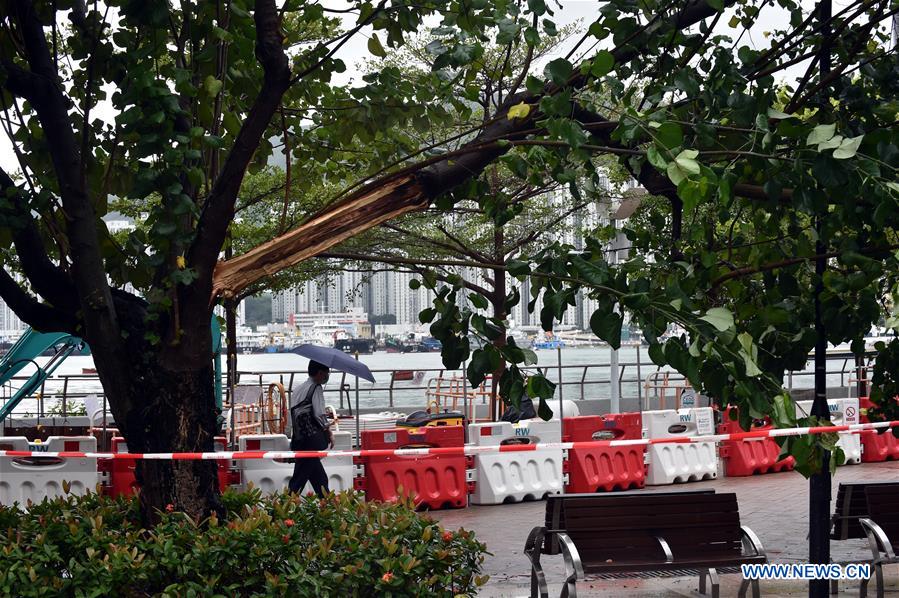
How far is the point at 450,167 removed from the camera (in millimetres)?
6688

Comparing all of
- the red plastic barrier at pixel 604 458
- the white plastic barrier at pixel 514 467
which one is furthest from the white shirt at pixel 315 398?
the red plastic barrier at pixel 604 458

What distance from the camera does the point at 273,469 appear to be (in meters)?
14.4

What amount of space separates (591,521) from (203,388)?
306 cm

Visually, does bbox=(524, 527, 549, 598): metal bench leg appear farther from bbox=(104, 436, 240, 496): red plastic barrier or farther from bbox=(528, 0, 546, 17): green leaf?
bbox=(104, 436, 240, 496): red plastic barrier

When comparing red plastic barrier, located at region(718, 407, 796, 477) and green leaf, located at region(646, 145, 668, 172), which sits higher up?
green leaf, located at region(646, 145, 668, 172)

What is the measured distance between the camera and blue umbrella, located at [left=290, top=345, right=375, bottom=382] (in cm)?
1509

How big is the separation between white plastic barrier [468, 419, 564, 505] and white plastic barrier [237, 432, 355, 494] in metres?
2.02

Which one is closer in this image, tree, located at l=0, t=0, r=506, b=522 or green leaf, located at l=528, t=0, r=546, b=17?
green leaf, located at l=528, t=0, r=546, b=17

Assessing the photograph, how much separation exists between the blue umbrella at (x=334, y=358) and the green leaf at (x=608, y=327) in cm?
1037

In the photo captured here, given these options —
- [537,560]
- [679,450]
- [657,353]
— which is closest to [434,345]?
[537,560]

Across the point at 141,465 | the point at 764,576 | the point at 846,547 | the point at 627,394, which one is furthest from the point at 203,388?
the point at 627,394

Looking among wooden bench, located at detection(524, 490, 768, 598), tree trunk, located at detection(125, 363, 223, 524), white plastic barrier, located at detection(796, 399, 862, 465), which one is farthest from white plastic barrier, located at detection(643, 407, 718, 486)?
tree trunk, located at detection(125, 363, 223, 524)

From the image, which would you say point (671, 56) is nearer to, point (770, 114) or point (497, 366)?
point (770, 114)

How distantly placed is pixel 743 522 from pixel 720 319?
9866 millimetres
